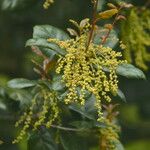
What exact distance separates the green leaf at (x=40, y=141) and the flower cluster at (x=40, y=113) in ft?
0.12

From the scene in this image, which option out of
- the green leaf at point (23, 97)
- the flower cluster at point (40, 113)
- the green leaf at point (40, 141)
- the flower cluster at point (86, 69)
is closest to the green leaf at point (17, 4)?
the green leaf at point (23, 97)

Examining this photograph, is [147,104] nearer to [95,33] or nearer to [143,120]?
[143,120]

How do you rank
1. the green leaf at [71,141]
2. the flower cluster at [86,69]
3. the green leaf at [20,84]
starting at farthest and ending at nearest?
the green leaf at [71,141]
the green leaf at [20,84]
the flower cluster at [86,69]

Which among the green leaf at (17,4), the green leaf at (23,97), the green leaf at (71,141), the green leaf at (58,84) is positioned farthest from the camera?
the green leaf at (17,4)

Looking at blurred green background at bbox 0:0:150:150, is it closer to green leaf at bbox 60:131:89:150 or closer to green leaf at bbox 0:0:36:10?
green leaf at bbox 0:0:36:10

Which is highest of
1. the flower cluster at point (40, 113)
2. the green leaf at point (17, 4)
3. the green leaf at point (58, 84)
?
the green leaf at point (17, 4)

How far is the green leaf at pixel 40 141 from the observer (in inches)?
108

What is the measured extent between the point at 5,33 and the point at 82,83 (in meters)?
2.66

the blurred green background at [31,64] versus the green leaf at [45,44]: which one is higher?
the green leaf at [45,44]

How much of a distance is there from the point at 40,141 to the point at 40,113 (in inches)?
5.2

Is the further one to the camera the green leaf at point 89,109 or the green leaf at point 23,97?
the green leaf at point 23,97

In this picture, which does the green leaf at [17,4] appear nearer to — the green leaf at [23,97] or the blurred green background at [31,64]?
the green leaf at [23,97]

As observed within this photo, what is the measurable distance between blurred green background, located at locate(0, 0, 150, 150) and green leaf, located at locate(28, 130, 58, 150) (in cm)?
85

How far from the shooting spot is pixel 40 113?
271 centimetres
